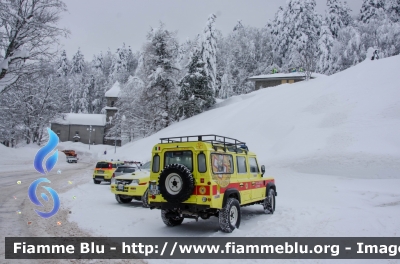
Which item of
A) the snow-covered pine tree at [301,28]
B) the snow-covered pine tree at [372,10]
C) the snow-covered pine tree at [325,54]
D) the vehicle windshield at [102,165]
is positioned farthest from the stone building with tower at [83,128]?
the vehicle windshield at [102,165]

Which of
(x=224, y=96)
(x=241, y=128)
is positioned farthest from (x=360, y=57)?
(x=241, y=128)

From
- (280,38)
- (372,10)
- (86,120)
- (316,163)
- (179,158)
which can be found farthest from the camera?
(86,120)

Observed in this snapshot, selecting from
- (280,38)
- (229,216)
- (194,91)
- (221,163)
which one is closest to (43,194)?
(221,163)

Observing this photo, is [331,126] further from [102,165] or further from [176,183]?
[176,183]

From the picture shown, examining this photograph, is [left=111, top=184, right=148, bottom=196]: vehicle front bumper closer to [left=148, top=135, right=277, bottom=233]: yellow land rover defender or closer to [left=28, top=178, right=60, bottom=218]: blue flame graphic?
[left=28, top=178, right=60, bottom=218]: blue flame graphic

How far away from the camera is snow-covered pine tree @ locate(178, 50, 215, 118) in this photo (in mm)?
43688

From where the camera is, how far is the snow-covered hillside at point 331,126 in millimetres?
18438

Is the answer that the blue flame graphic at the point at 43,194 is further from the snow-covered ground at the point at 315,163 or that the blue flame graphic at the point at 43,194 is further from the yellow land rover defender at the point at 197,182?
the yellow land rover defender at the point at 197,182

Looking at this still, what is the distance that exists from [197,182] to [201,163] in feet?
1.59

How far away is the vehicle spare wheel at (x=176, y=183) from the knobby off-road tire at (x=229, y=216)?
41.0 inches

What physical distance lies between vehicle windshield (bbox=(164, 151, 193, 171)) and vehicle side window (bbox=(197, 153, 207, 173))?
241mm

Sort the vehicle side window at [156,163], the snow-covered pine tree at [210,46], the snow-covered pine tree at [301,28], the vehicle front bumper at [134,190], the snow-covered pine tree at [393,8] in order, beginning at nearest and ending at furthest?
the vehicle side window at [156,163] → the vehicle front bumper at [134,190] → the snow-covered pine tree at [210,46] → the snow-covered pine tree at [393,8] → the snow-covered pine tree at [301,28]

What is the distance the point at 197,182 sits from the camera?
28.0 ft

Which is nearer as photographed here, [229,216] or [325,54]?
[229,216]
